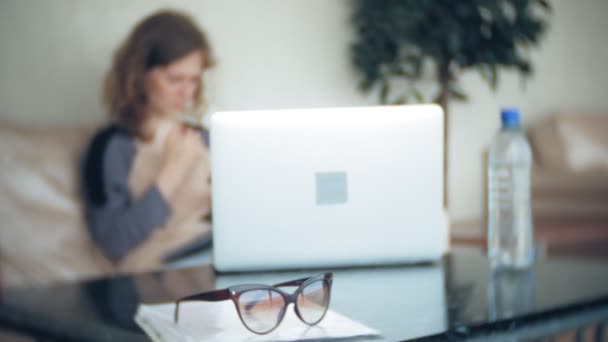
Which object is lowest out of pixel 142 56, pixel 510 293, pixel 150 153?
pixel 510 293

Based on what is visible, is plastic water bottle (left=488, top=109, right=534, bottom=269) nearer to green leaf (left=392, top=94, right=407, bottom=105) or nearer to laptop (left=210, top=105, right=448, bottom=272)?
laptop (left=210, top=105, right=448, bottom=272)

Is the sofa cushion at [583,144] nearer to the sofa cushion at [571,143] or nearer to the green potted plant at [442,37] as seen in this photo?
the sofa cushion at [571,143]

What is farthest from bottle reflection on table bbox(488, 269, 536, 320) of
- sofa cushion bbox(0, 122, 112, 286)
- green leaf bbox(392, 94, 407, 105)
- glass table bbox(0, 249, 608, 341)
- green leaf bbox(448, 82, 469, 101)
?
green leaf bbox(448, 82, 469, 101)

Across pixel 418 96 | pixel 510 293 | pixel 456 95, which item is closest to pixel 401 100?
pixel 418 96

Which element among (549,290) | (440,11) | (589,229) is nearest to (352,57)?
(440,11)

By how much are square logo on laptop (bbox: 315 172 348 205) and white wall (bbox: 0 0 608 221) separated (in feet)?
4.35

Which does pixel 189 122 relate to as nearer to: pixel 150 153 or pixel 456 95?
pixel 150 153

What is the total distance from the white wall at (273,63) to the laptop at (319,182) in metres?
1.22

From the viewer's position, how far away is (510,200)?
1133 mm

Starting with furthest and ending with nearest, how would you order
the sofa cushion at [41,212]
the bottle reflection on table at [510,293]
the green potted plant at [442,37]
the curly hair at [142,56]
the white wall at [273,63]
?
1. the green potted plant at [442,37]
2. the white wall at [273,63]
3. the curly hair at [142,56]
4. the sofa cushion at [41,212]
5. the bottle reflection on table at [510,293]

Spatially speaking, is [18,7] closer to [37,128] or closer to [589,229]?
[37,128]

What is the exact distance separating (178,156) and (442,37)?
123 cm

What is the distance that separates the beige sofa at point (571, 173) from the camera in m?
2.94

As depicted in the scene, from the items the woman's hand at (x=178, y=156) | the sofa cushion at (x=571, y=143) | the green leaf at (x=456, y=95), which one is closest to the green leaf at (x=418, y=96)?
the green leaf at (x=456, y=95)
